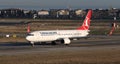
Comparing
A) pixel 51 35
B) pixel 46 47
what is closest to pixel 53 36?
pixel 51 35

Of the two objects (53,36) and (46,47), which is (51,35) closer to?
(53,36)

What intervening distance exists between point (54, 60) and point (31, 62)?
318 cm

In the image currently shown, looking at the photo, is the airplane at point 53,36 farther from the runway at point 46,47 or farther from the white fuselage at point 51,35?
the runway at point 46,47

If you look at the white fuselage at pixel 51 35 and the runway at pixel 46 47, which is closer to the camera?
the runway at pixel 46 47

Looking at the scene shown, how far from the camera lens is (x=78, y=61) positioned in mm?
44406

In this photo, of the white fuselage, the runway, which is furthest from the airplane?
the runway

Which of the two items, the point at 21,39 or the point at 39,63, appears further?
the point at 21,39

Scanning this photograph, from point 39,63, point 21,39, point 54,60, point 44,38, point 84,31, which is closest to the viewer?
point 39,63

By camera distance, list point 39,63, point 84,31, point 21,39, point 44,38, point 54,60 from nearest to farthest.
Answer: point 39,63 → point 54,60 → point 44,38 → point 84,31 → point 21,39

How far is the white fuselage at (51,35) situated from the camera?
69750 mm

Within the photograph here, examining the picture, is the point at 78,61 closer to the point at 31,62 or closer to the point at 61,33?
the point at 31,62

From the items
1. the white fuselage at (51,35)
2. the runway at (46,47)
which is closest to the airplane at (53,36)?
the white fuselage at (51,35)

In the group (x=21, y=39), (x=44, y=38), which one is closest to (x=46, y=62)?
(x=44, y=38)

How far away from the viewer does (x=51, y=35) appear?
70.9 metres
